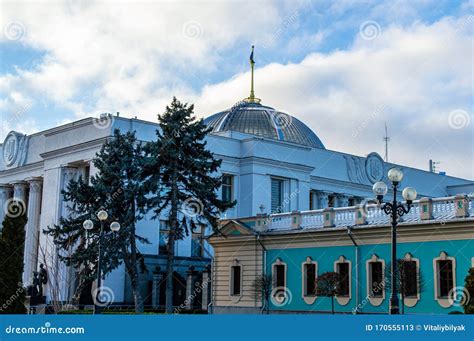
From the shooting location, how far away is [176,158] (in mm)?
34188

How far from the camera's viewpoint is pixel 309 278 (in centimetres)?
3025

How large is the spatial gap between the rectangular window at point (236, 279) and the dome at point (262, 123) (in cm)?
2444

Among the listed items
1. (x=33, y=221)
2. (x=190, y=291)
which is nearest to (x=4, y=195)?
(x=33, y=221)

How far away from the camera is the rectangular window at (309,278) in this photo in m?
30.0

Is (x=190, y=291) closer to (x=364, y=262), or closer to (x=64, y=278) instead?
(x=64, y=278)

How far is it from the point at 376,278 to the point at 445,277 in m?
3.12

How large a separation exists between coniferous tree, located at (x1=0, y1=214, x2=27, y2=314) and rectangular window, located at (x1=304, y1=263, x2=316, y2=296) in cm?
1621

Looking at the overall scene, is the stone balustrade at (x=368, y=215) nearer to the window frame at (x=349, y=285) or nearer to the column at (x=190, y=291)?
the window frame at (x=349, y=285)

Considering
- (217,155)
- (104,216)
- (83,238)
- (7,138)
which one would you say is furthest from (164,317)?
(7,138)

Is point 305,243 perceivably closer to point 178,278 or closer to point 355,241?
point 355,241

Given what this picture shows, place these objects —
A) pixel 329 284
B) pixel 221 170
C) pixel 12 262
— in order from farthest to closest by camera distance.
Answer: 1. pixel 221 170
2. pixel 12 262
3. pixel 329 284

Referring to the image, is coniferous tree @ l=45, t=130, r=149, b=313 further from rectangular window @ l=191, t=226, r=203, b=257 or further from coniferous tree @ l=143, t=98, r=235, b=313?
rectangular window @ l=191, t=226, r=203, b=257

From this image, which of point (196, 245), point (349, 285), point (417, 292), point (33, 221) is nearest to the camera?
point (417, 292)

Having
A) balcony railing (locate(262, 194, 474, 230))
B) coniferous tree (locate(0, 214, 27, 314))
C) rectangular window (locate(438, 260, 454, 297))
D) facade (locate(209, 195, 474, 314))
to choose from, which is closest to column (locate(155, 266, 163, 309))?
coniferous tree (locate(0, 214, 27, 314))
